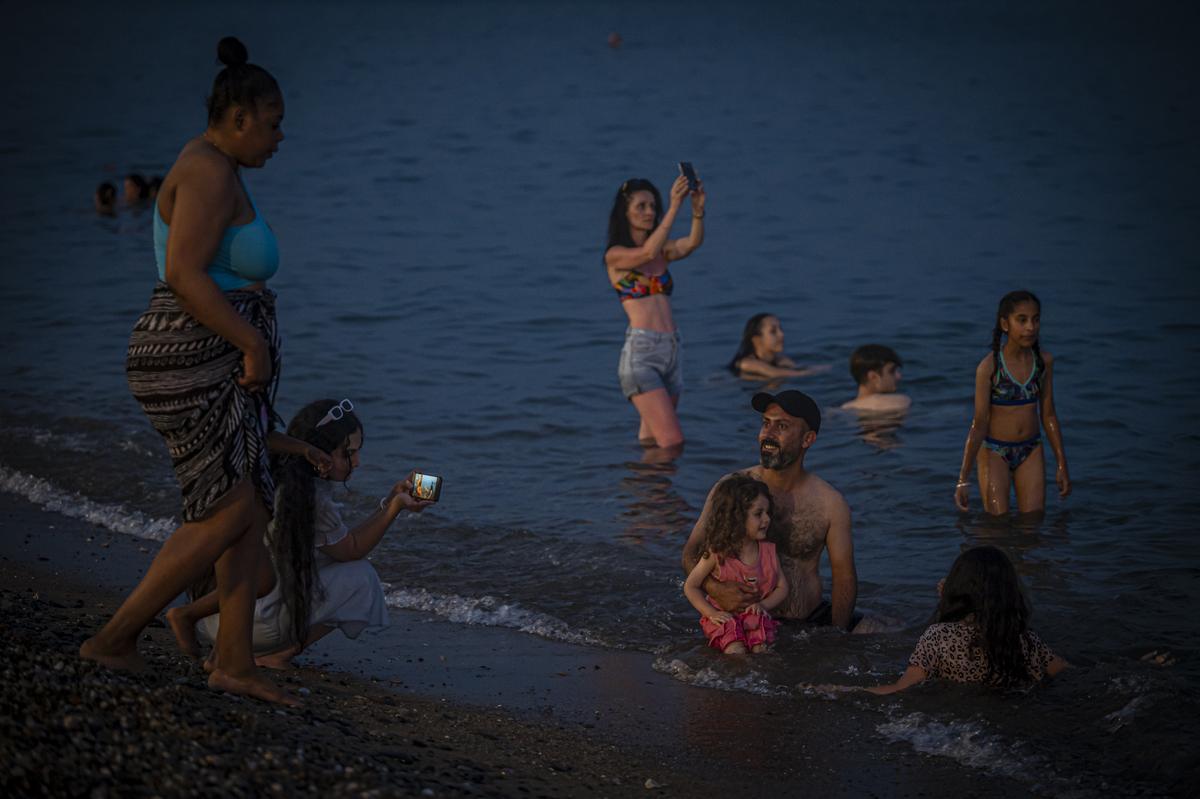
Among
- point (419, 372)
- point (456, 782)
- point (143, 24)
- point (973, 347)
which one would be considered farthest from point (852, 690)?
point (143, 24)

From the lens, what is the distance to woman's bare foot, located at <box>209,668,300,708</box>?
4902 millimetres

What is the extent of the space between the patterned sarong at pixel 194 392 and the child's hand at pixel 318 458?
19.0 inches

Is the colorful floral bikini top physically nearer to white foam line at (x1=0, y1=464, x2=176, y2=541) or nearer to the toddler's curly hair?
white foam line at (x1=0, y1=464, x2=176, y2=541)

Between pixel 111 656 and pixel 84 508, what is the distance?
415 cm

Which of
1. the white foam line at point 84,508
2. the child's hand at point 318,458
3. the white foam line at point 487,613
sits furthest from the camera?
the white foam line at point 84,508

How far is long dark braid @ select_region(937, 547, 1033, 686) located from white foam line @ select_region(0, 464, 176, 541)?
435 centimetres

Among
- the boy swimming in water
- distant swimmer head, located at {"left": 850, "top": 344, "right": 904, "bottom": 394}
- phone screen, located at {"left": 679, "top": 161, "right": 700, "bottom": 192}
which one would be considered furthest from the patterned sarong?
distant swimmer head, located at {"left": 850, "top": 344, "right": 904, "bottom": 394}

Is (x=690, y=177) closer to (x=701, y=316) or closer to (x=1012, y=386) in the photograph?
(x=1012, y=386)

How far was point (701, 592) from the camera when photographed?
258 inches

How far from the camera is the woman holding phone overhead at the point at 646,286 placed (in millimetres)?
9812

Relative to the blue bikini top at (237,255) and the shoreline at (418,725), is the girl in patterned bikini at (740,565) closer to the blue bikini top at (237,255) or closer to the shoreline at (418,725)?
the shoreline at (418,725)

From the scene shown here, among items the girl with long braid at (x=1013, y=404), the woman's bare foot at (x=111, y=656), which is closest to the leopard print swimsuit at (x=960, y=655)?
the girl with long braid at (x=1013, y=404)

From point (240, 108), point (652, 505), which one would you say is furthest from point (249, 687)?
point (652, 505)

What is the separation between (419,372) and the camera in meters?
13.5
